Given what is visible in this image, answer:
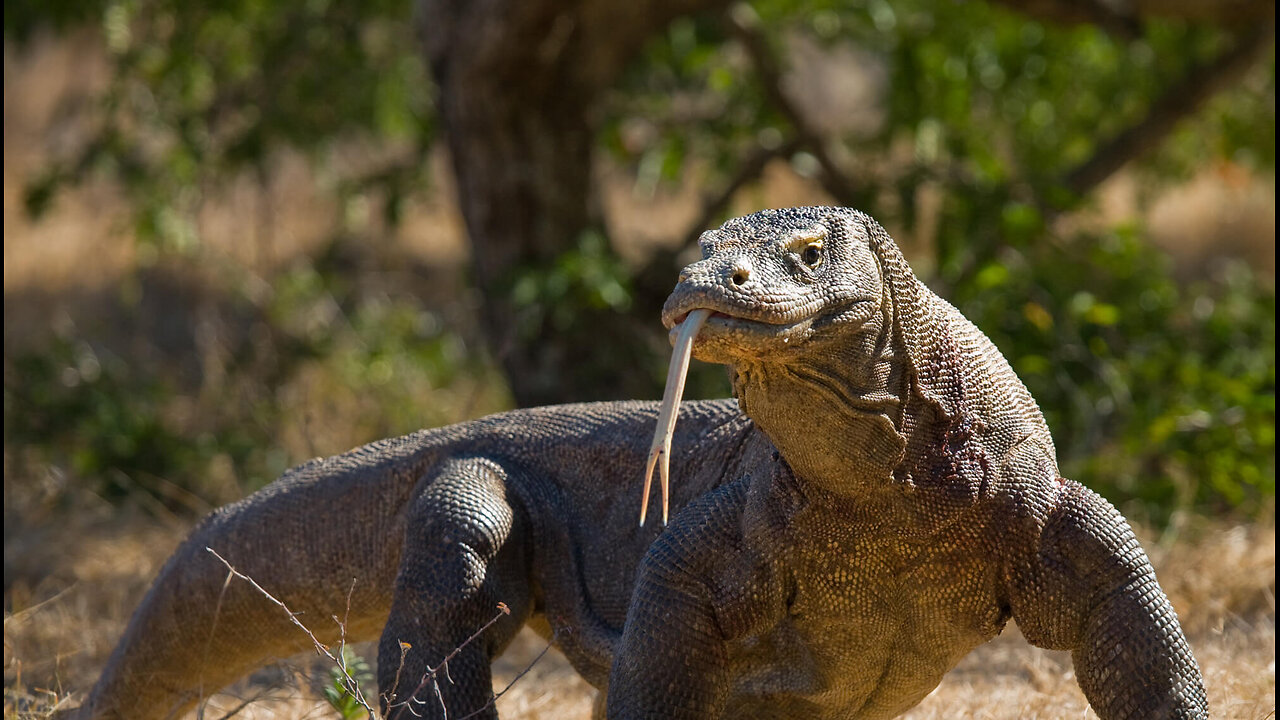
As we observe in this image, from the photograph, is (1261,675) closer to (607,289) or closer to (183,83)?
(607,289)

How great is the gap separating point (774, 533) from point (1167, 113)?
5.43 metres

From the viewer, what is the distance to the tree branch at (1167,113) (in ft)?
23.1

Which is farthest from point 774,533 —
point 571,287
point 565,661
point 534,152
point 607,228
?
point 607,228

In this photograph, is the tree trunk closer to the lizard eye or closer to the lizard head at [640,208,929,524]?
the lizard head at [640,208,929,524]

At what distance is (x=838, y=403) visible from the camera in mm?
2236

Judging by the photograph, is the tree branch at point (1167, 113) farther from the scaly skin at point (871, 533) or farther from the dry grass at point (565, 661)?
the scaly skin at point (871, 533)

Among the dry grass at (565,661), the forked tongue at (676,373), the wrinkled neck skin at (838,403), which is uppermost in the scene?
the forked tongue at (676,373)

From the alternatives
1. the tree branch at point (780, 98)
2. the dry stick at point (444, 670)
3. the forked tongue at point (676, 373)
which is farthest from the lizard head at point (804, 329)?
the tree branch at point (780, 98)

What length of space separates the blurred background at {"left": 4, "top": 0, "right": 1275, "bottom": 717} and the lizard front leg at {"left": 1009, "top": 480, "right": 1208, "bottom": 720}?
1160mm

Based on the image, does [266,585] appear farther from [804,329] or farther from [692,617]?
[804,329]

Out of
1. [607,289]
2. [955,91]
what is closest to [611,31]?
[607,289]

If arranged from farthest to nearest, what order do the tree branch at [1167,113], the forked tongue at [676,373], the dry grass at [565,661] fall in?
the tree branch at [1167,113] < the dry grass at [565,661] < the forked tongue at [676,373]

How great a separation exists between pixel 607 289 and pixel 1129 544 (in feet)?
12.0

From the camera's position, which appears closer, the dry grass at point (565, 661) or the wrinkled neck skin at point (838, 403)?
the wrinkled neck skin at point (838, 403)
